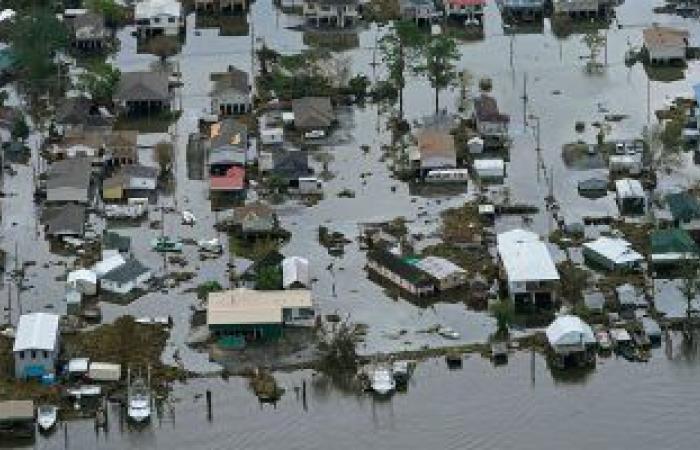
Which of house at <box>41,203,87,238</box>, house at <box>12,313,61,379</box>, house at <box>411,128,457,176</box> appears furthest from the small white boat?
house at <box>41,203,87,238</box>

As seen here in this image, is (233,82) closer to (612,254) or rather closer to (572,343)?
(612,254)

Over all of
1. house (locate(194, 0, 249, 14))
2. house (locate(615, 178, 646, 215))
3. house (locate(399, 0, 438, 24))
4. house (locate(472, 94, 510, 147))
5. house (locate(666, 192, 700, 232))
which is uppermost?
house (locate(194, 0, 249, 14))

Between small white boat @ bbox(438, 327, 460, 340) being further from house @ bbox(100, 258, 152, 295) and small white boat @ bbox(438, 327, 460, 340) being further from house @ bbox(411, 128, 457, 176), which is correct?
house @ bbox(411, 128, 457, 176)

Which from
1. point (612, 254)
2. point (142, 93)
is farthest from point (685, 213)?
point (142, 93)

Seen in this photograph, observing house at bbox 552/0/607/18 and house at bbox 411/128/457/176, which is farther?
house at bbox 552/0/607/18

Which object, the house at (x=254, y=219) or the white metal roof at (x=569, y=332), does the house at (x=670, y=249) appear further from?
the house at (x=254, y=219)
